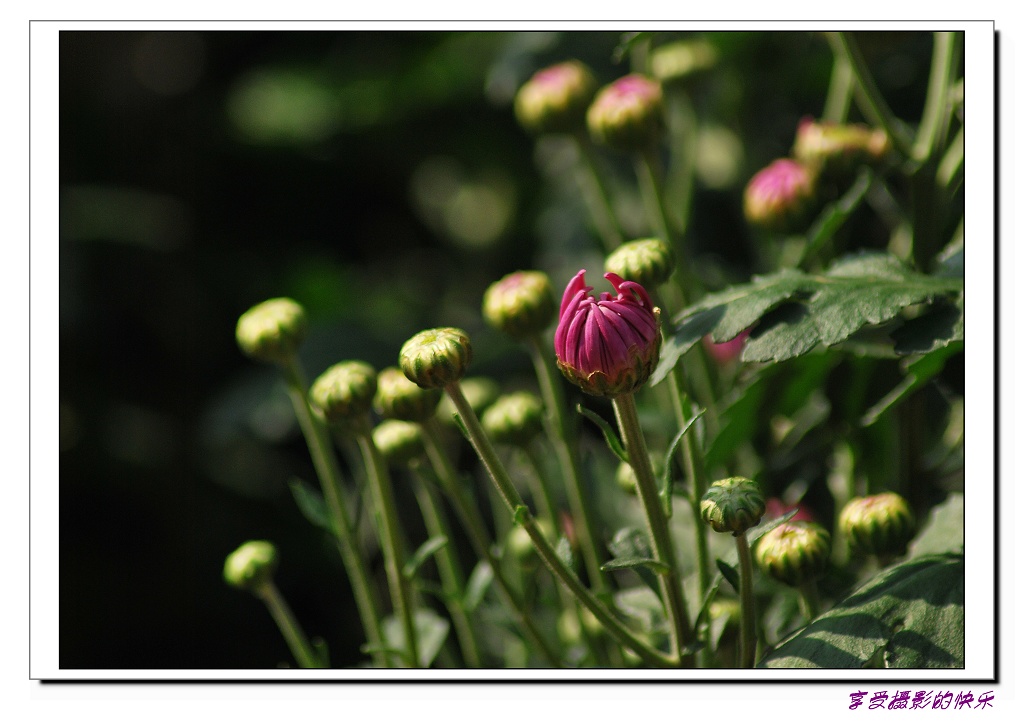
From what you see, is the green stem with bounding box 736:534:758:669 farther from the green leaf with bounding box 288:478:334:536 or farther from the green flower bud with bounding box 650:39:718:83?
the green flower bud with bounding box 650:39:718:83

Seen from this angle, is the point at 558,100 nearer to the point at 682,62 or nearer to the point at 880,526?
the point at 682,62

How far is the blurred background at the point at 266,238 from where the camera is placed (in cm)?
130

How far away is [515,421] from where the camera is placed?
0.85 meters

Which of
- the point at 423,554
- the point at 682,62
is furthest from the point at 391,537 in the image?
the point at 682,62

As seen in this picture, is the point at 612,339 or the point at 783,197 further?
the point at 783,197

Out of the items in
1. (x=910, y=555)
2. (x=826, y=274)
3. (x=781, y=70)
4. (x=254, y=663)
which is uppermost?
(x=781, y=70)

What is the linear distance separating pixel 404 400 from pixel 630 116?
12.0 inches

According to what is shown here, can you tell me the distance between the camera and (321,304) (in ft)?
5.57

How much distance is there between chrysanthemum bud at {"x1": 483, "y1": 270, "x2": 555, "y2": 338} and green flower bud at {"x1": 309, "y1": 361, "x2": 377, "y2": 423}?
104mm

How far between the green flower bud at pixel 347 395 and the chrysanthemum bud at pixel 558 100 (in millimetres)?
314

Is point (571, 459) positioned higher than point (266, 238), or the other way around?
point (266, 238)
